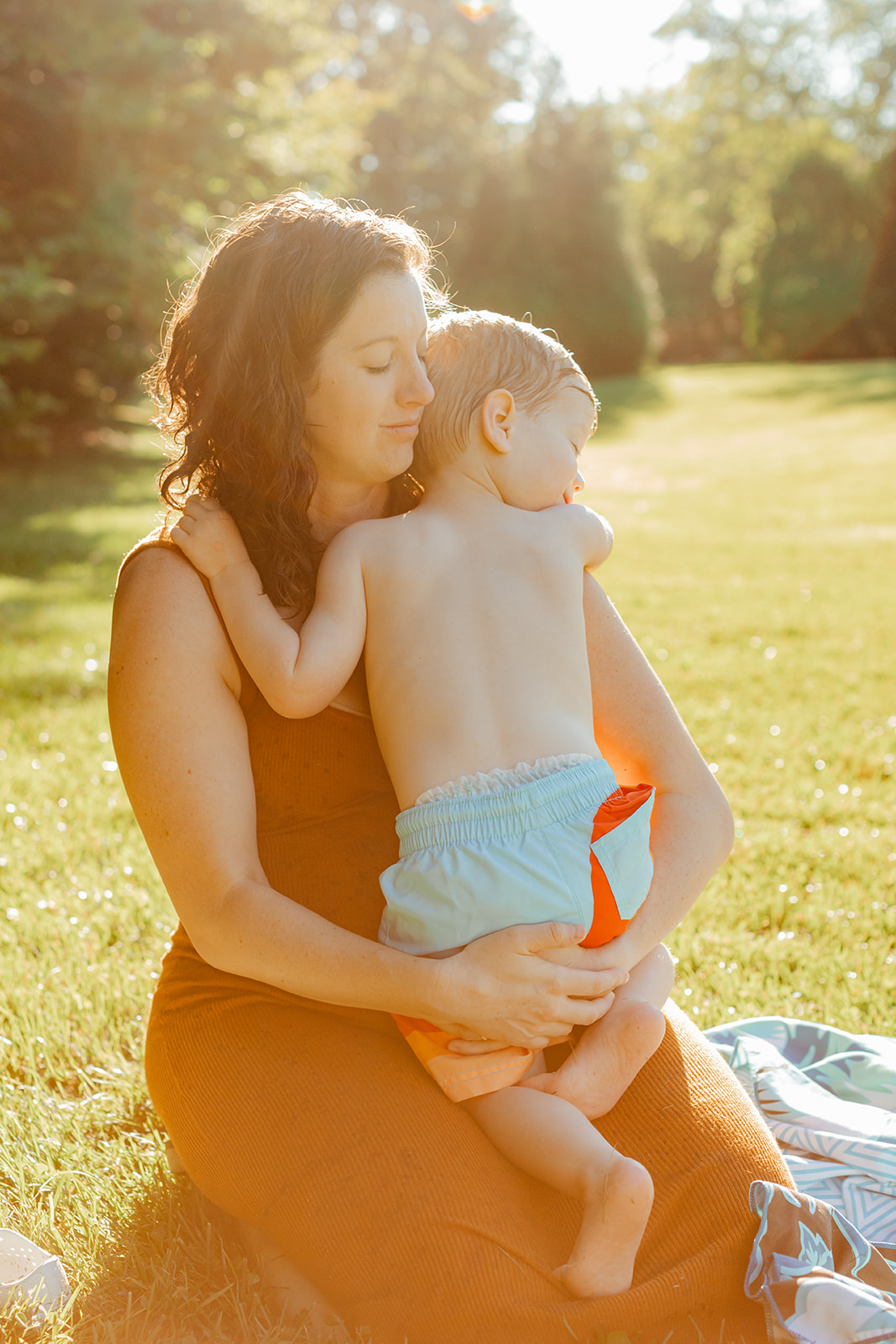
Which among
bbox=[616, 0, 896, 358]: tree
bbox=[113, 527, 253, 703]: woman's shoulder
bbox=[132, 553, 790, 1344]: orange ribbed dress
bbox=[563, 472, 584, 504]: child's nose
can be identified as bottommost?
bbox=[132, 553, 790, 1344]: orange ribbed dress

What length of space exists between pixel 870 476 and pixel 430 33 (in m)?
30.3

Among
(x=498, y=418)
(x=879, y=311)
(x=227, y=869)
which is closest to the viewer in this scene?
(x=227, y=869)

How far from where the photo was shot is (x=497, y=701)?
1.90 metres

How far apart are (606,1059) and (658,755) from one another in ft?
1.86

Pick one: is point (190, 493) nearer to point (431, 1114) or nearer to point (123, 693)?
point (123, 693)

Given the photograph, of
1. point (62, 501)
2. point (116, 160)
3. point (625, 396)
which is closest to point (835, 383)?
point (625, 396)

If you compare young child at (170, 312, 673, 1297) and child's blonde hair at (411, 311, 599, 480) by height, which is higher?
child's blonde hair at (411, 311, 599, 480)

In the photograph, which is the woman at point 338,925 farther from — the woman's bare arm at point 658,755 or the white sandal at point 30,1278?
the white sandal at point 30,1278

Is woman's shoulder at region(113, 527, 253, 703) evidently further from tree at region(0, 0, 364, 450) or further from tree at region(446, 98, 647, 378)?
tree at region(446, 98, 647, 378)

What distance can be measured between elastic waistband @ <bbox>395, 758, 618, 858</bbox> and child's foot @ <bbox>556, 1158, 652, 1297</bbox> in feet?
1.61

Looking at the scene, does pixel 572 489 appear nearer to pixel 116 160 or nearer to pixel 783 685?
pixel 783 685

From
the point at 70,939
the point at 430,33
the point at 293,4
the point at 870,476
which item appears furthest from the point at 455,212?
the point at 70,939

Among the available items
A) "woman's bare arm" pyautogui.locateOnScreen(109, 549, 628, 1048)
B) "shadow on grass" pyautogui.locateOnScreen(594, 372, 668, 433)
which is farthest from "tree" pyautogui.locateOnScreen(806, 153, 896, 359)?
"woman's bare arm" pyautogui.locateOnScreen(109, 549, 628, 1048)

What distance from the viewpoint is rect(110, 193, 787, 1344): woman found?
1669 mm
